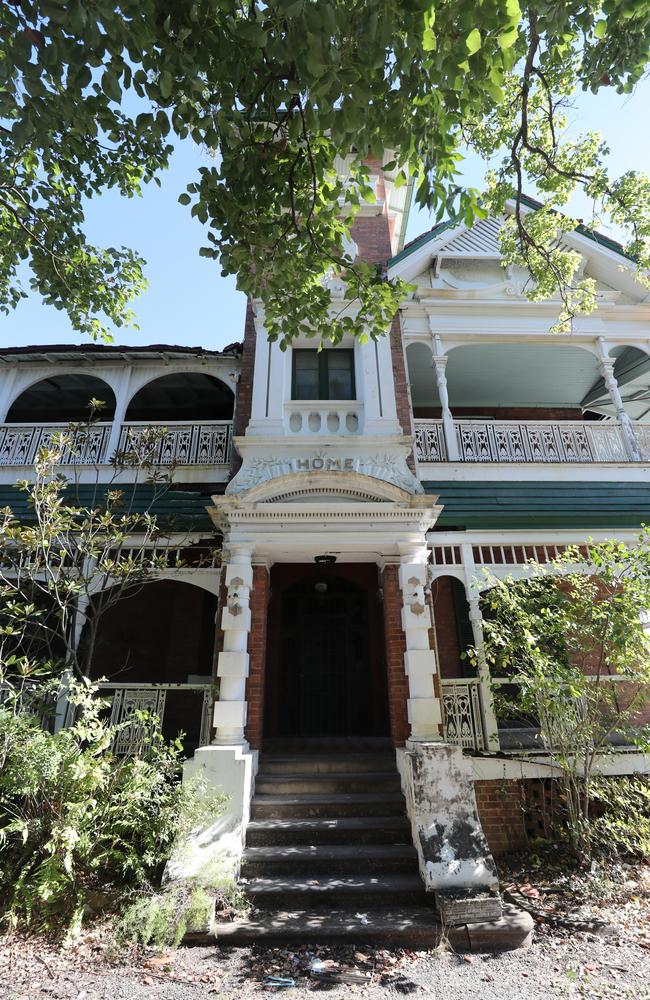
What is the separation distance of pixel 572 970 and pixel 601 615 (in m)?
3.23

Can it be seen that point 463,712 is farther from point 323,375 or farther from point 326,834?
point 323,375

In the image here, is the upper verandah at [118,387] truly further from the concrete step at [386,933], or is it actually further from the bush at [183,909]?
the concrete step at [386,933]

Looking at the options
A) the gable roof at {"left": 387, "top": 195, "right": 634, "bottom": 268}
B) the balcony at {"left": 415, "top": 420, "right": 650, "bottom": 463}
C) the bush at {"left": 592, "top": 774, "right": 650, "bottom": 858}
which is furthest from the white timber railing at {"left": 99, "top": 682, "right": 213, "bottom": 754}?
the gable roof at {"left": 387, "top": 195, "right": 634, "bottom": 268}

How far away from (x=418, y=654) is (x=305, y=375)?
5.01 metres

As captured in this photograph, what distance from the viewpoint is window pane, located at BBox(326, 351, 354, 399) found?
Result: 899 cm

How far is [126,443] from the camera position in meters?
9.34

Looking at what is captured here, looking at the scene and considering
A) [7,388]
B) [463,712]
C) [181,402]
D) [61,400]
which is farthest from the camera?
[181,402]

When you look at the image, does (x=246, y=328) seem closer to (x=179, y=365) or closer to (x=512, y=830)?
(x=179, y=365)

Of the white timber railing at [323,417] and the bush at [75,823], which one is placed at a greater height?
the white timber railing at [323,417]

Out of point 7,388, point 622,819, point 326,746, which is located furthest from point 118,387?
point 622,819

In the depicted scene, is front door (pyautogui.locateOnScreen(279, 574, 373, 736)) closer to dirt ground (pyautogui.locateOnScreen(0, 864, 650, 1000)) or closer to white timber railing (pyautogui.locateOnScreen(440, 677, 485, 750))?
white timber railing (pyautogui.locateOnScreen(440, 677, 485, 750))

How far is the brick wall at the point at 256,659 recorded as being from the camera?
6.71 metres

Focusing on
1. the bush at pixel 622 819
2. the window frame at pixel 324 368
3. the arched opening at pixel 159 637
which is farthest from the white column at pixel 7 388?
the bush at pixel 622 819

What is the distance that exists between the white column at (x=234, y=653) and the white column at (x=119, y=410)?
3.70 m
